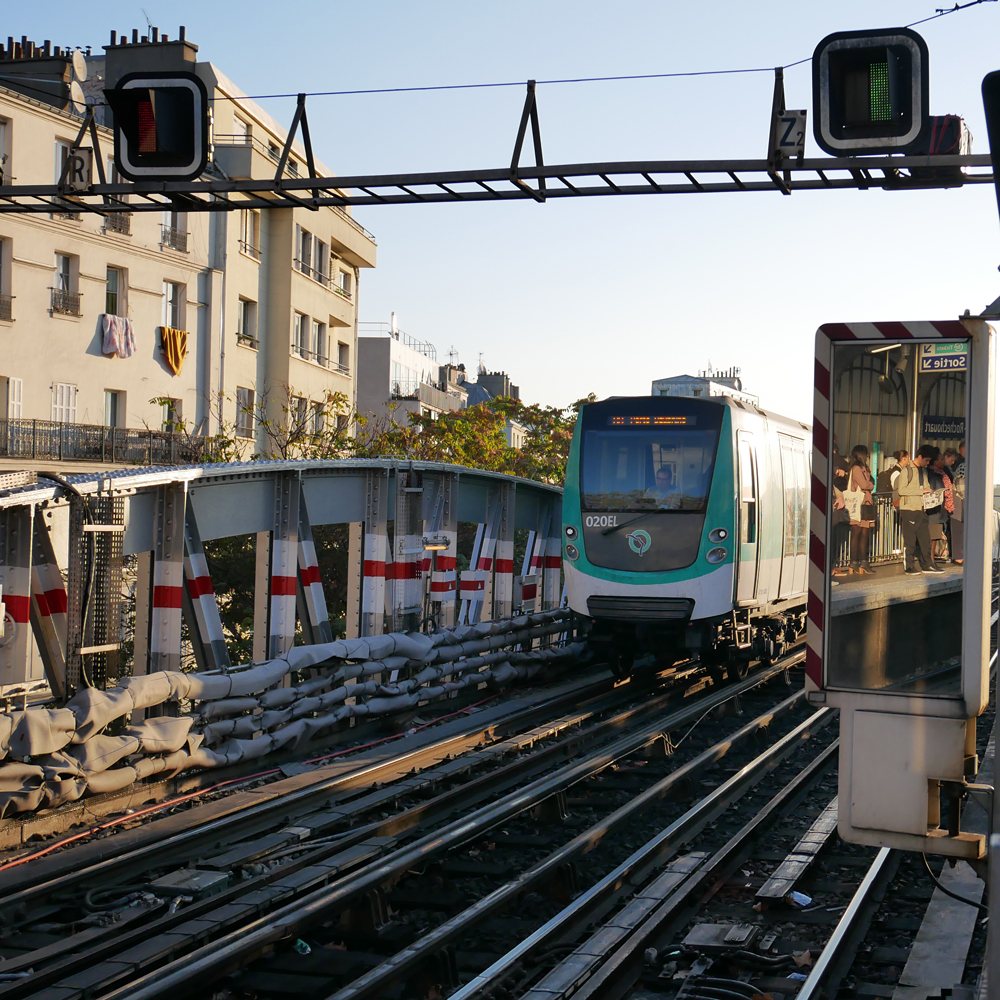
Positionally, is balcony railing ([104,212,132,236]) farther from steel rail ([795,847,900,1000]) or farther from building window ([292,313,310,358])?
steel rail ([795,847,900,1000])

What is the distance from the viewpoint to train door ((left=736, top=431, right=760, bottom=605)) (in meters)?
16.2

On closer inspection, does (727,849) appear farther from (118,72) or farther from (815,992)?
(118,72)

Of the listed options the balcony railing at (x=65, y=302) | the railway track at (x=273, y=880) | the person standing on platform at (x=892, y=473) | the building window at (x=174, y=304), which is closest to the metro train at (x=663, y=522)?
the railway track at (x=273, y=880)

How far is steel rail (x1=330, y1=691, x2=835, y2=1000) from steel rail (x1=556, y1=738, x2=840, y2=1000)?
14.3 inches

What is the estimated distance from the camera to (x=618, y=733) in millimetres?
13805

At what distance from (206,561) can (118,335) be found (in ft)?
68.6

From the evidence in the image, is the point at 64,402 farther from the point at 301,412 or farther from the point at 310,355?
the point at 310,355

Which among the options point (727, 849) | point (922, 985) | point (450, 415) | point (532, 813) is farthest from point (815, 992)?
point (450, 415)

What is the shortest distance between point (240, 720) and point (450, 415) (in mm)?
33964

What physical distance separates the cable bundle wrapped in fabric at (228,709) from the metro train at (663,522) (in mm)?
1536

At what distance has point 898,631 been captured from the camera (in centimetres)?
493

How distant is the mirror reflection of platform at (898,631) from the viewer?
188 inches

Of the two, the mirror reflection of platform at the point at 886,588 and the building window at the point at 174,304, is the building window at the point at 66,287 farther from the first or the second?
the mirror reflection of platform at the point at 886,588

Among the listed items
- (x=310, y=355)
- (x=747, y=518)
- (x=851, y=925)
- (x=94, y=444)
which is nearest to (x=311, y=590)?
(x=747, y=518)
